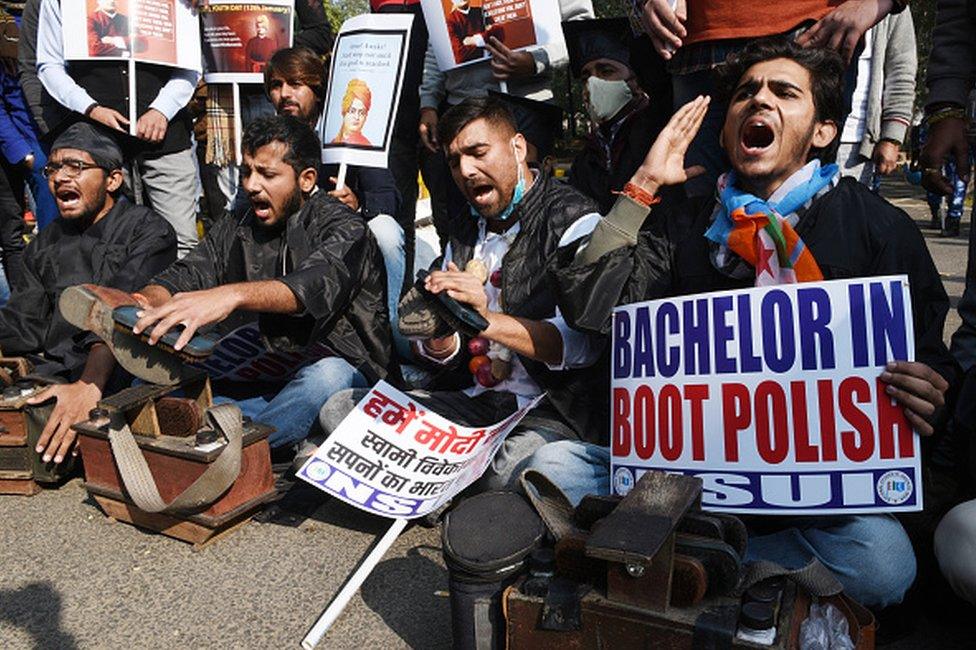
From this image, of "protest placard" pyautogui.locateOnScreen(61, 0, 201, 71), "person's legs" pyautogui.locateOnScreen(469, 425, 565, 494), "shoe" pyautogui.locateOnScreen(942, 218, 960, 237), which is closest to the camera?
"person's legs" pyautogui.locateOnScreen(469, 425, 565, 494)

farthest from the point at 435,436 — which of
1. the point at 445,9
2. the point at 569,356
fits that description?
the point at 445,9

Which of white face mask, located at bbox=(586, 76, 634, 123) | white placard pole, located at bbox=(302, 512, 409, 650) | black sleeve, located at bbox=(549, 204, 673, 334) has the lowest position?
white placard pole, located at bbox=(302, 512, 409, 650)

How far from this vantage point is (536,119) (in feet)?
12.8

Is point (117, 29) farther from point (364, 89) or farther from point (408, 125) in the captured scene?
point (408, 125)

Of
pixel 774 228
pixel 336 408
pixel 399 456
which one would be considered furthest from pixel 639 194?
pixel 336 408

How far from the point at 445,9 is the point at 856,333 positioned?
8.39ft

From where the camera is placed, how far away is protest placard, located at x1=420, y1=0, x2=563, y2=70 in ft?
12.4

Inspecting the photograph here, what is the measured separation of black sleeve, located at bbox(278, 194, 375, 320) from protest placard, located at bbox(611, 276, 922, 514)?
1259 mm

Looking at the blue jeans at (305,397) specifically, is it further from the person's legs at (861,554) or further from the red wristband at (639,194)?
the person's legs at (861,554)

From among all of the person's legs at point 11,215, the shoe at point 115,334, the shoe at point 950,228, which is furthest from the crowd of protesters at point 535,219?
the shoe at point 950,228

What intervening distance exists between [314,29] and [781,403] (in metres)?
3.62

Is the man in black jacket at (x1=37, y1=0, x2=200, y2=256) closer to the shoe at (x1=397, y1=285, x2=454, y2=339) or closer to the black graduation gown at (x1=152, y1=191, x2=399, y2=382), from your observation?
the black graduation gown at (x1=152, y1=191, x2=399, y2=382)

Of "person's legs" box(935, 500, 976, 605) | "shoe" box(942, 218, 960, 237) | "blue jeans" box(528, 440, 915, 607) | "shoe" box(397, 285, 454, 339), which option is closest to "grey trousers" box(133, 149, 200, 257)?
"shoe" box(397, 285, 454, 339)

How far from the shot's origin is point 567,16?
3994mm
